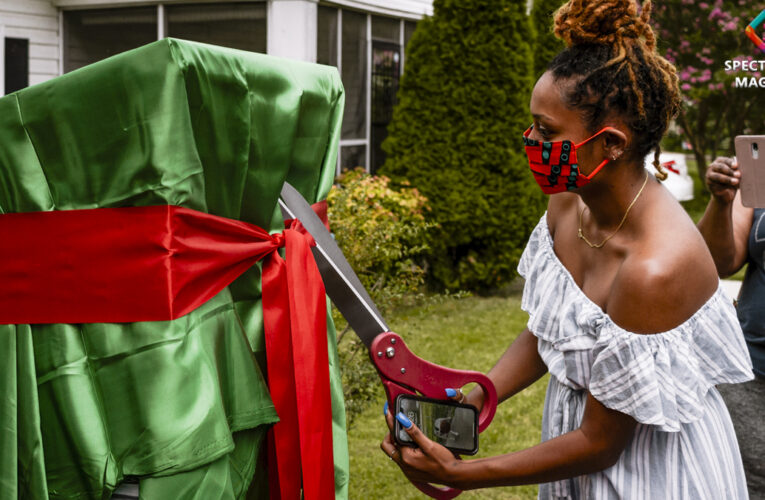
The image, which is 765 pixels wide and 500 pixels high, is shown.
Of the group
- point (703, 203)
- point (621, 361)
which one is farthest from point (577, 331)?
point (703, 203)

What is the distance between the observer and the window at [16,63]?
27.2 ft

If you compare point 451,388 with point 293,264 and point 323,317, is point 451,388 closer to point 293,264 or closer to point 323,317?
point 323,317

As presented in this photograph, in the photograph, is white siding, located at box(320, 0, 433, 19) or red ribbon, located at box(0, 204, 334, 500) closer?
red ribbon, located at box(0, 204, 334, 500)

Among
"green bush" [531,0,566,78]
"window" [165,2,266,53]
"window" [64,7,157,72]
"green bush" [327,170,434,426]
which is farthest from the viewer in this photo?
"green bush" [531,0,566,78]

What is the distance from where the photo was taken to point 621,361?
5.98 ft

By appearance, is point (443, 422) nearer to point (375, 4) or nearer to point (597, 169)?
point (597, 169)

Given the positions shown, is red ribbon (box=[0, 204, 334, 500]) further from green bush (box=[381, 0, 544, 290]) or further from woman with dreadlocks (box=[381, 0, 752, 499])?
green bush (box=[381, 0, 544, 290])

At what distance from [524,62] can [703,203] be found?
11288mm

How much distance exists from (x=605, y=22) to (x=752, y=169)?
→ 36.2 inches

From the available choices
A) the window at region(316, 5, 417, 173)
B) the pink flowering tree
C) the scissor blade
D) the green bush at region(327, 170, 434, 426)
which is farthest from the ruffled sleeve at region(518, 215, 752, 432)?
the pink flowering tree

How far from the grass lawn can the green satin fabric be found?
3325 mm

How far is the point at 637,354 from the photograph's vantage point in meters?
1.82

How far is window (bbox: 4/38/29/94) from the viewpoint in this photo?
8.29 m

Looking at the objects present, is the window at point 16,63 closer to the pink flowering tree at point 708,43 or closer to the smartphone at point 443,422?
the smartphone at point 443,422
